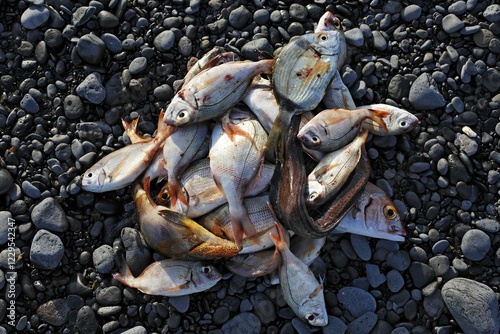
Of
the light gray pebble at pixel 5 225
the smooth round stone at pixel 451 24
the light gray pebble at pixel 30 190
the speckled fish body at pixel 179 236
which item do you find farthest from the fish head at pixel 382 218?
the light gray pebble at pixel 5 225

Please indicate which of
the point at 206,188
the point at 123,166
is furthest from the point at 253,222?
the point at 123,166

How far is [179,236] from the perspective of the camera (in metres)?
4.76

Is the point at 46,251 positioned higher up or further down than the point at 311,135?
further down

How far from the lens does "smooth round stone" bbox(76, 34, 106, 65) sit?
5523 mm

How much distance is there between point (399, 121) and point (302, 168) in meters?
1.02

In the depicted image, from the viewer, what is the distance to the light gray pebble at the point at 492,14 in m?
5.52

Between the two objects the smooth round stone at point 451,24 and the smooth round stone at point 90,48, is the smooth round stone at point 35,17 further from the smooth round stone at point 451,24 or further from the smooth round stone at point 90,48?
the smooth round stone at point 451,24

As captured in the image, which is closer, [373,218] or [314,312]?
[314,312]

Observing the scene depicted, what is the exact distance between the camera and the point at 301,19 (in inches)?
220

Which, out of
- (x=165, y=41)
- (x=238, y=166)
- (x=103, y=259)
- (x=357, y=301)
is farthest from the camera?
(x=165, y=41)

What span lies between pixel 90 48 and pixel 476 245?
12.9 ft

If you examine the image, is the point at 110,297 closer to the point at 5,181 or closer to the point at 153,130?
the point at 5,181

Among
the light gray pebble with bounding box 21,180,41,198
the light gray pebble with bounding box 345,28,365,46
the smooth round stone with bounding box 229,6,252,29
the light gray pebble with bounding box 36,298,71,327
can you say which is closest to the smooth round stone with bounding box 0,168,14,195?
the light gray pebble with bounding box 21,180,41,198

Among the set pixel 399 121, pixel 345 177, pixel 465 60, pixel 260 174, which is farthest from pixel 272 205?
pixel 465 60
